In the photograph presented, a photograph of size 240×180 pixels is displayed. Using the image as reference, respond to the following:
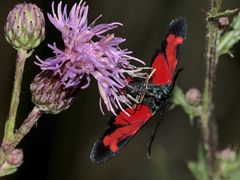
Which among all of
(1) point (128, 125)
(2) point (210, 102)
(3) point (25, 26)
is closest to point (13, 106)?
(3) point (25, 26)

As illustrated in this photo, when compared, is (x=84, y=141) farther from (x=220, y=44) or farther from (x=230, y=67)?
(x=220, y=44)

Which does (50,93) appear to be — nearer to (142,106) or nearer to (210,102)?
(142,106)

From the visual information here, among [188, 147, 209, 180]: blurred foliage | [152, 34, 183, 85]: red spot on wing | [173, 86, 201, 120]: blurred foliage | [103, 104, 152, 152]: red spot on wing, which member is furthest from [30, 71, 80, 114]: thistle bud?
[188, 147, 209, 180]: blurred foliage

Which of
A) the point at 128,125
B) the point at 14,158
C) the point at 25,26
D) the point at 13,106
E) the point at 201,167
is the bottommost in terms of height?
the point at 201,167

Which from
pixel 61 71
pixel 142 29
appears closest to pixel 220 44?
pixel 61 71

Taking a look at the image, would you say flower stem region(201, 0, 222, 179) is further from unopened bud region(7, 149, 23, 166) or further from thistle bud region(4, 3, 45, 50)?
unopened bud region(7, 149, 23, 166)

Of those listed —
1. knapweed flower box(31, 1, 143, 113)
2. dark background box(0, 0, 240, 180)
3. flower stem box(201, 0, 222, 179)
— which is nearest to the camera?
knapweed flower box(31, 1, 143, 113)
